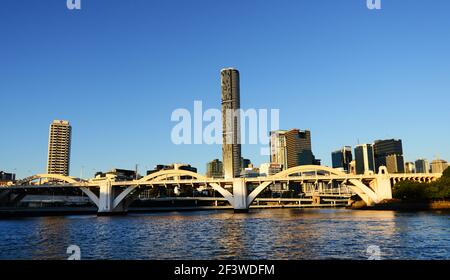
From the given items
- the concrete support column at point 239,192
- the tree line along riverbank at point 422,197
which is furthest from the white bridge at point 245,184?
the tree line along riverbank at point 422,197

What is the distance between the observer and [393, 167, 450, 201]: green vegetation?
279 feet

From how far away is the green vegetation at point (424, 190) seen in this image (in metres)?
85.2

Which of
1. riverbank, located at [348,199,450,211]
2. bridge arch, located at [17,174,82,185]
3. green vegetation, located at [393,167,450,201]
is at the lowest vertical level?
riverbank, located at [348,199,450,211]

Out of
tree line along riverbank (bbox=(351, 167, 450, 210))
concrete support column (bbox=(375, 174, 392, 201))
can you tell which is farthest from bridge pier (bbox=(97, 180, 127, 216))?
concrete support column (bbox=(375, 174, 392, 201))

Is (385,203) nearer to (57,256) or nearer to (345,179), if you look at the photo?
(345,179)

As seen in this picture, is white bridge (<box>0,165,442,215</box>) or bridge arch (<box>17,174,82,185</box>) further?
bridge arch (<box>17,174,82,185</box>)

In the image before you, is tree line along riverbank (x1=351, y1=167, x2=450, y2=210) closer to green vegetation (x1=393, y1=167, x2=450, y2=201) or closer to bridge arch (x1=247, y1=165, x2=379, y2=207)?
green vegetation (x1=393, y1=167, x2=450, y2=201)

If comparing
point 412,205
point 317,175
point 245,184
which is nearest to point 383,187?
point 412,205

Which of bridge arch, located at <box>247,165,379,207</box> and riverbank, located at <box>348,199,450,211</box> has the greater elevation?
bridge arch, located at <box>247,165,379,207</box>

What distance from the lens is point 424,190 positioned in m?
91.4

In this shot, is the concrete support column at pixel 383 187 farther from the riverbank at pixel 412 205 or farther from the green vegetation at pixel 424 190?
the riverbank at pixel 412 205

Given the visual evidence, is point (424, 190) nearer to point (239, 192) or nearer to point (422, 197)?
point (422, 197)
